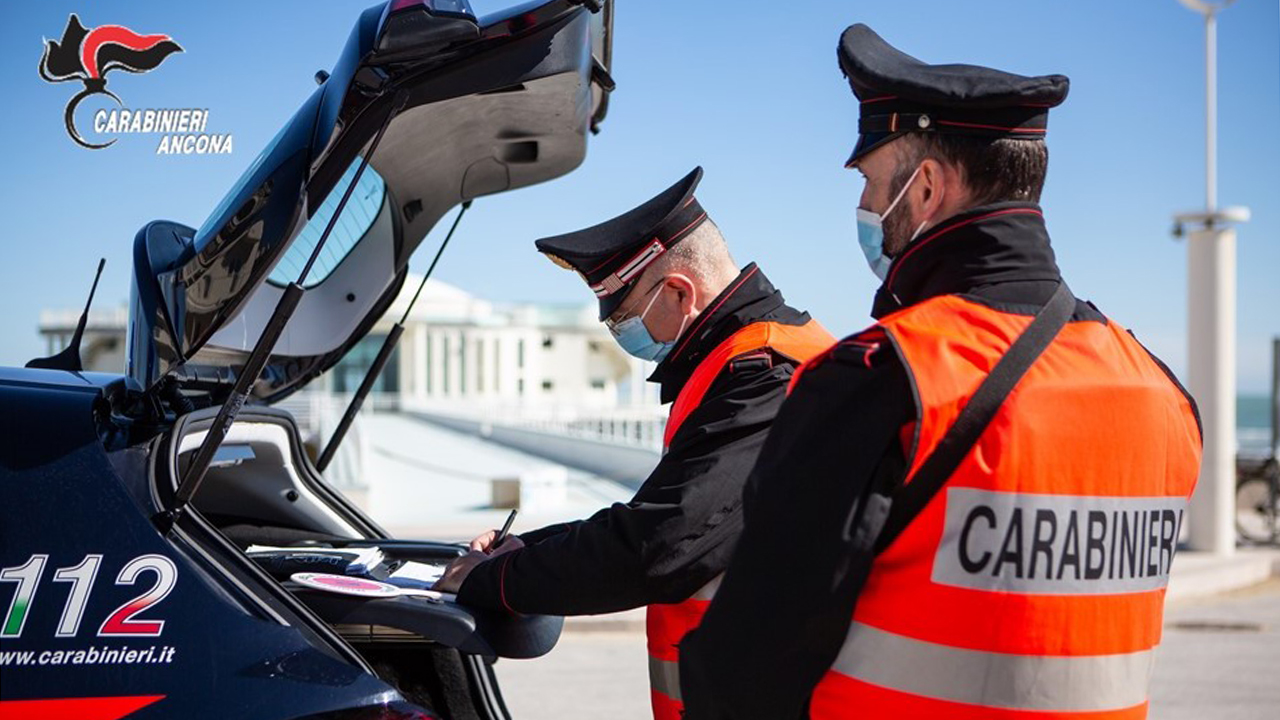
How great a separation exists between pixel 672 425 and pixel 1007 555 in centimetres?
109

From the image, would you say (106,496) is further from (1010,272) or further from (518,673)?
(518,673)

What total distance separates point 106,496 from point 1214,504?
12.3m

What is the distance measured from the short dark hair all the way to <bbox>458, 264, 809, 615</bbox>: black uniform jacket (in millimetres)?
747

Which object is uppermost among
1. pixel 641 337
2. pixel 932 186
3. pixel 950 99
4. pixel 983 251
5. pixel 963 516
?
pixel 950 99

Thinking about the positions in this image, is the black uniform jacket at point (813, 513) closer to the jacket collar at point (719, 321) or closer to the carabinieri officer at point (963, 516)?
the carabinieri officer at point (963, 516)

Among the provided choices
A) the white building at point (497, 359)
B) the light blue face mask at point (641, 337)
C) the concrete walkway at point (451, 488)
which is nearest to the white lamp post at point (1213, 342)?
the concrete walkway at point (451, 488)

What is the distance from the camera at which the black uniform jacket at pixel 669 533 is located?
2.26m

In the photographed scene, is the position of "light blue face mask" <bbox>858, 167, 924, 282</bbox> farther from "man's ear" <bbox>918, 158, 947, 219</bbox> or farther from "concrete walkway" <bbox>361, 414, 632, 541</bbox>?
"concrete walkway" <bbox>361, 414, 632, 541</bbox>

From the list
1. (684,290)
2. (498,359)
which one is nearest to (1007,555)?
(684,290)

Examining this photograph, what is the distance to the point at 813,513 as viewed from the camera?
1.55 m

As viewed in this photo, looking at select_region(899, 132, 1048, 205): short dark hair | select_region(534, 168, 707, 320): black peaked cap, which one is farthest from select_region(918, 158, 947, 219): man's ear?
select_region(534, 168, 707, 320): black peaked cap

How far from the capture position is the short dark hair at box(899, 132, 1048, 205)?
1727mm

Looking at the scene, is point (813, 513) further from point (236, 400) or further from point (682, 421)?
point (236, 400)

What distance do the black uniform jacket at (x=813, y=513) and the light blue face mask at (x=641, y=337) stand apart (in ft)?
3.76
